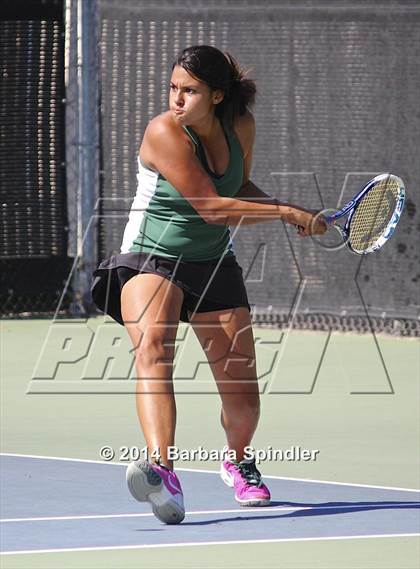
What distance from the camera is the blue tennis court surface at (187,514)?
590 centimetres

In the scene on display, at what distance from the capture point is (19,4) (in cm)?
1343

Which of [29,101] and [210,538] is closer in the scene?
[210,538]

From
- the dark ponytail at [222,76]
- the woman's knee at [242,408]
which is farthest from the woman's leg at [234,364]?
the dark ponytail at [222,76]

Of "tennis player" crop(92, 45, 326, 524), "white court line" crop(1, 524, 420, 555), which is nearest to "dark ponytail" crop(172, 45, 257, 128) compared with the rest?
"tennis player" crop(92, 45, 326, 524)

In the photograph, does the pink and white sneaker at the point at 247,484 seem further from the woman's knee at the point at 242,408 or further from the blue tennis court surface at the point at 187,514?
the woman's knee at the point at 242,408

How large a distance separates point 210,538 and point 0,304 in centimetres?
807

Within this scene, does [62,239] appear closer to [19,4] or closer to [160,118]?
[19,4]

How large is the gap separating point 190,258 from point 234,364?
0.49 metres

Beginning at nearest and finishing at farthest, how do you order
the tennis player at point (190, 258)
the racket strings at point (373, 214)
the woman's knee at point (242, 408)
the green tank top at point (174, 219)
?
1. the tennis player at point (190, 258)
2. the green tank top at point (174, 219)
3. the racket strings at point (373, 214)
4. the woman's knee at point (242, 408)

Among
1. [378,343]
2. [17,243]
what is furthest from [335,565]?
[17,243]

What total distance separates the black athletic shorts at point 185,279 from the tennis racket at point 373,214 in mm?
479

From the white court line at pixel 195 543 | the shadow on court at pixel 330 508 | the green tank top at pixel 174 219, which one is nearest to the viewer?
the white court line at pixel 195 543

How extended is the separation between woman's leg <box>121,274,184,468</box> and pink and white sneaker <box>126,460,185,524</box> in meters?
0.13

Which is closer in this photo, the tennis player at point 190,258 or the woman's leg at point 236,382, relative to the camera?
the tennis player at point 190,258
